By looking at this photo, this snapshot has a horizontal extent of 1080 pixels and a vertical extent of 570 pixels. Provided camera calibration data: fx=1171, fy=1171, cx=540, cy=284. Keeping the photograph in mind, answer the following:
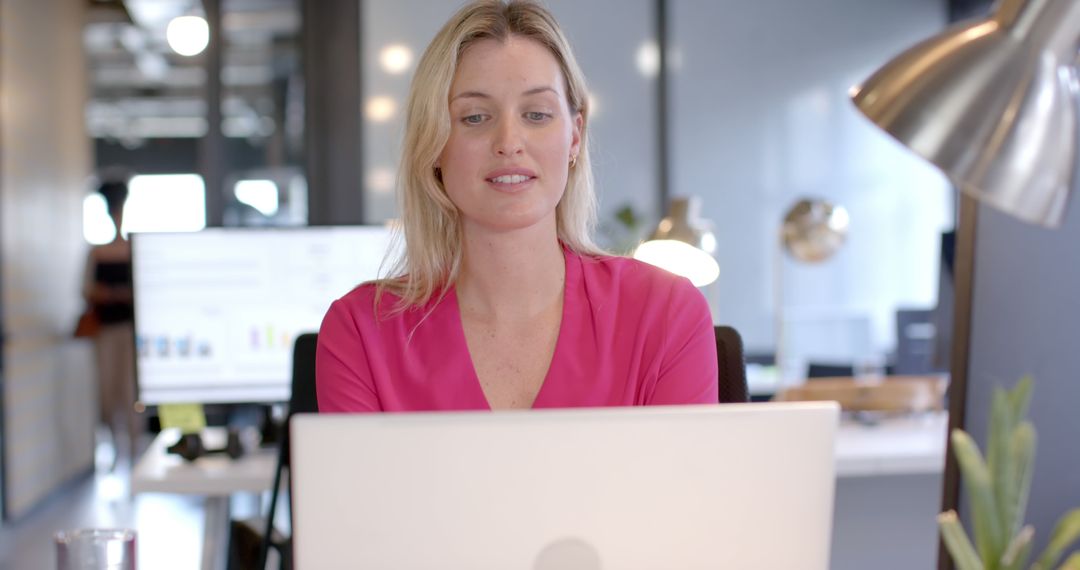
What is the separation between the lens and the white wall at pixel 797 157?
260 inches

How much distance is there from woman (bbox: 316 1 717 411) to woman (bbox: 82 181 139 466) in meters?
4.96

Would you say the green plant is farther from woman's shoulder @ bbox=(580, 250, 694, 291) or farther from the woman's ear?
the woman's ear

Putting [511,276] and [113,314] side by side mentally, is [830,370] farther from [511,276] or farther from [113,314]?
[113,314]

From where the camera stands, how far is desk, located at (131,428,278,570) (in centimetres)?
270

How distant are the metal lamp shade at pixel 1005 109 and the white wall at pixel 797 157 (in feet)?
18.5

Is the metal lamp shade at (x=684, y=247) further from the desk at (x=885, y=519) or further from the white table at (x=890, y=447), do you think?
the desk at (x=885, y=519)

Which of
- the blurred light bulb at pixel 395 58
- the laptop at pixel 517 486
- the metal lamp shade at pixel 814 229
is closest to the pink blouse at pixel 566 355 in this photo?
the laptop at pixel 517 486

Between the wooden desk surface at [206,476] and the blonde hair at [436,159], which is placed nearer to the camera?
the blonde hair at [436,159]

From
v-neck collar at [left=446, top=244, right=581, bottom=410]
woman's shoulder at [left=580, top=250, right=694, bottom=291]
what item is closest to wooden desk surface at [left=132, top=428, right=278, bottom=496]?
v-neck collar at [left=446, top=244, right=581, bottom=410]

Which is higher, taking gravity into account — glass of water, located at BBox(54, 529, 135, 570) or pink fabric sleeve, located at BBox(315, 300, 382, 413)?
pink fabric sleeve, located at BBox(315, 300, 382, 413)

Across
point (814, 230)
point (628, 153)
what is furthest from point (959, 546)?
point (628, 153)

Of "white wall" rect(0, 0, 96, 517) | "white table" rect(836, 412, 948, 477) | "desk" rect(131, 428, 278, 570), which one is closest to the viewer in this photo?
"desk" rect(131, 428, 278, 570)

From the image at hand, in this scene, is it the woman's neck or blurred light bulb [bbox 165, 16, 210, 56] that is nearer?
the woman's neck

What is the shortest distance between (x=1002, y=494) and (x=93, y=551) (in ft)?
2.84
